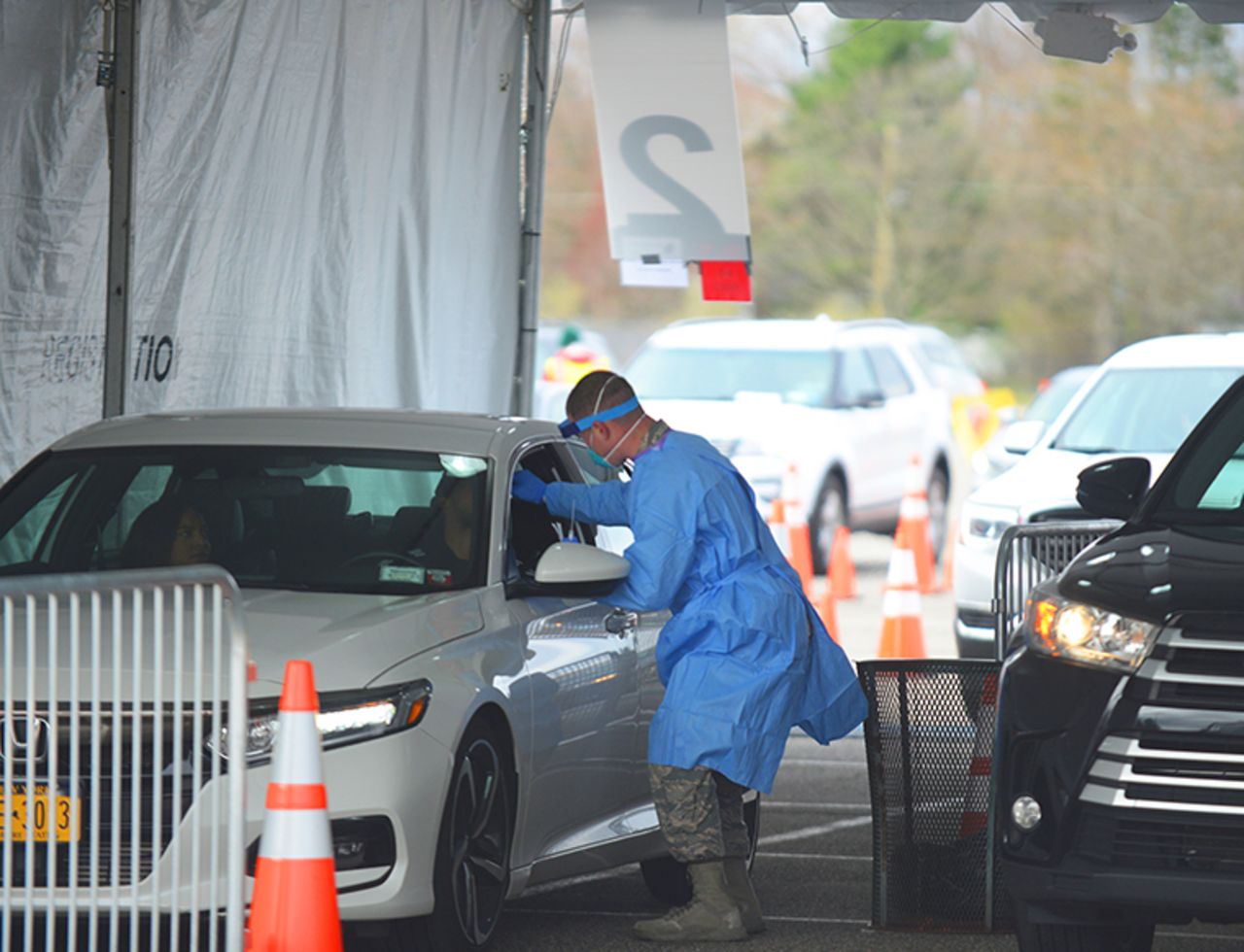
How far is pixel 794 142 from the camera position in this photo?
6562 cm

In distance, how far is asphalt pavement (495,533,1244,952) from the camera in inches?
293

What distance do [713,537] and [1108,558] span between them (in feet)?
4.47

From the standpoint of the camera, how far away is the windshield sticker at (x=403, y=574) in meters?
7.10

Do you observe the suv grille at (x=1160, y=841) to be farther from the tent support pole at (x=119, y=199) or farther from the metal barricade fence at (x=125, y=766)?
the tent support pole at (x=119, y=199)

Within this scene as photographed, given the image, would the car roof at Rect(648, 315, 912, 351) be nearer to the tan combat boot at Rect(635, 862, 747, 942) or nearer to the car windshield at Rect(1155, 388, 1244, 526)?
the car windshield at Rect(1155, 388, 1244, 526)

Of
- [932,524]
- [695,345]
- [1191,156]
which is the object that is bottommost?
[932,524]

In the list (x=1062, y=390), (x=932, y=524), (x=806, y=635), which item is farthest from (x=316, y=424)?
(x=1062, y=390)

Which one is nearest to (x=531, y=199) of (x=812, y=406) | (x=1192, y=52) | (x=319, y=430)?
(x=319, y=430)

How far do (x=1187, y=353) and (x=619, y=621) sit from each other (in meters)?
8.03

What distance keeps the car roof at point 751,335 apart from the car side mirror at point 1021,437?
6.49m

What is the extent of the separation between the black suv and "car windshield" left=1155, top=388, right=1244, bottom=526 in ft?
1.81

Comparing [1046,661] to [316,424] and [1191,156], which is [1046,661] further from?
[1191,156]

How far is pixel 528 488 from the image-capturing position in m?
7.72

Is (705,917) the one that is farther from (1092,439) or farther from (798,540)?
(798,540)
